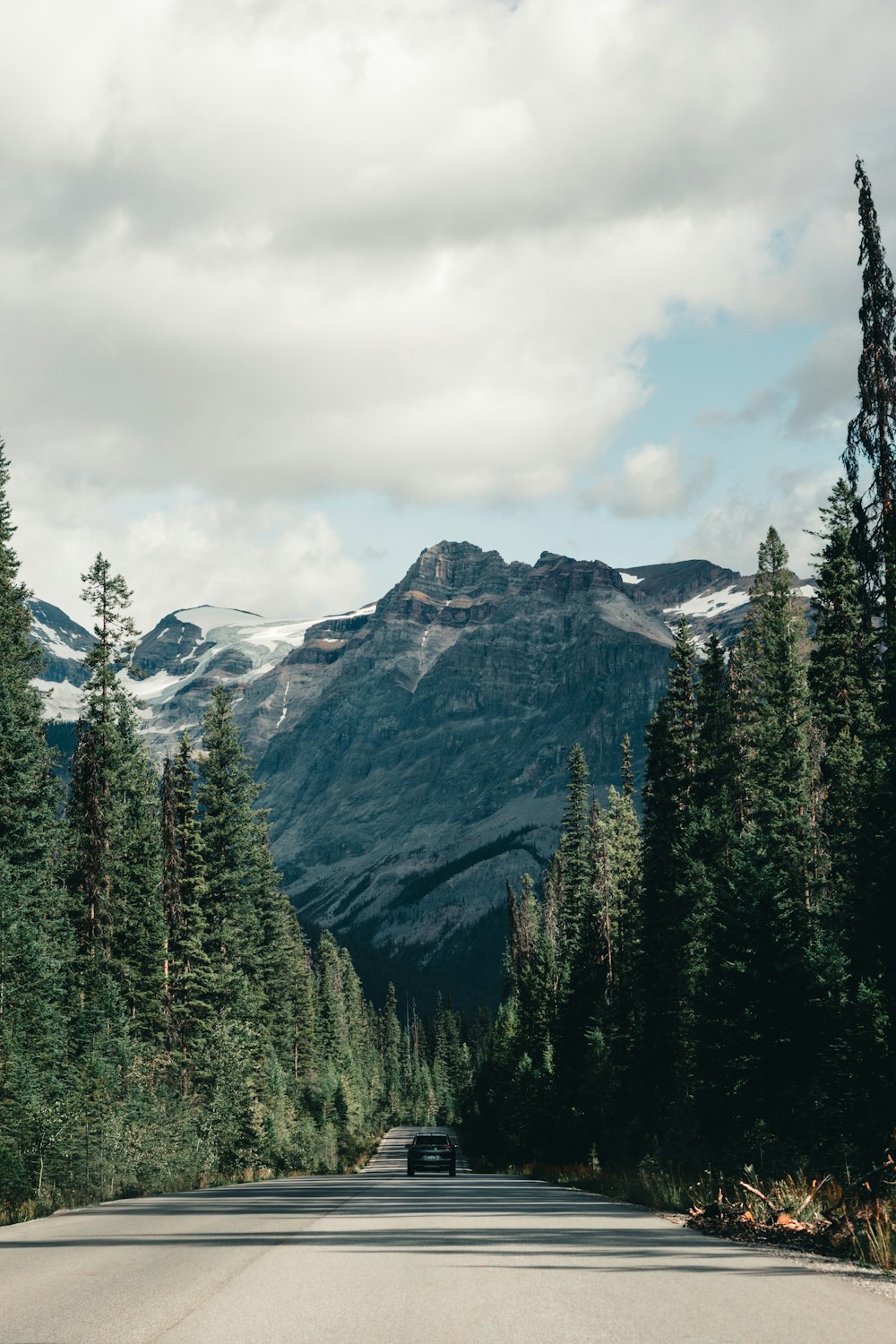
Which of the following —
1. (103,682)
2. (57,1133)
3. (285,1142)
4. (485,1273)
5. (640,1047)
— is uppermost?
(103,682)

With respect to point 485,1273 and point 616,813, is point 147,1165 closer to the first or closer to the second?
point 485,1273

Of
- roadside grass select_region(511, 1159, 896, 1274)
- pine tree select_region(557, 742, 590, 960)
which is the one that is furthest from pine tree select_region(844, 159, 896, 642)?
pine tree select_region(557, 742, 590, 960)

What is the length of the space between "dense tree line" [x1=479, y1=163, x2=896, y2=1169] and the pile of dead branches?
8.84m

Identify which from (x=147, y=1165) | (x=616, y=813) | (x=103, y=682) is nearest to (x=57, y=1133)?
(x=147, y=1165)

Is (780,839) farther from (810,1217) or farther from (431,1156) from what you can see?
(810,1217)

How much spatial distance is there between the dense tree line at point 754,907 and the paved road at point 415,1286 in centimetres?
1101

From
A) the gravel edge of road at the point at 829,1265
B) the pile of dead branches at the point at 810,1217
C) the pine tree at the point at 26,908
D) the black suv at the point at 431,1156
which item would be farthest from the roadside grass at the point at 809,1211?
the black suv at the point at 431,1156

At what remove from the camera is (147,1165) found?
Answer: 33.7 meters

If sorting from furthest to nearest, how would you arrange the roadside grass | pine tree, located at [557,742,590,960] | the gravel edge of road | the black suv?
pine tree, located at [557,742,590,960]
the black suv
the roadside grass
the gravel edge of road

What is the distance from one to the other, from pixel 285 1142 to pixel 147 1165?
23422 millimetres

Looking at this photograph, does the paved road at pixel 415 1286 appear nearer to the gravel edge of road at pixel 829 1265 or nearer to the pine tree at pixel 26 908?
the gravel edge of road at pixel 829 1265

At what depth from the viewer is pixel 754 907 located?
3006 cm

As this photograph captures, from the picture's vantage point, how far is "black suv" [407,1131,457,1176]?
4412 cm

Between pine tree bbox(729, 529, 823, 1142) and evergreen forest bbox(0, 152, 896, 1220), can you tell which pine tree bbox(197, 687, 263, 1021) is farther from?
pine tree bbox(729, 529, 823, 1142)
